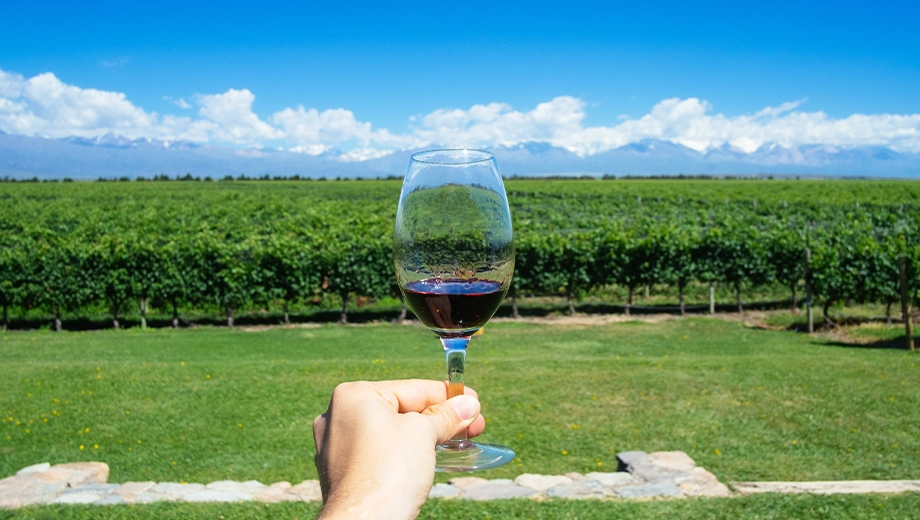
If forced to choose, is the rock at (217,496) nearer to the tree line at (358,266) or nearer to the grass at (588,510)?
the grass at (588,510)

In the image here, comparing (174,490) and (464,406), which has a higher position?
(464,406)

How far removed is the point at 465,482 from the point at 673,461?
5.67 feet

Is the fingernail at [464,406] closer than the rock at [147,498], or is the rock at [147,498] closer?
the fingernail at [464,406]

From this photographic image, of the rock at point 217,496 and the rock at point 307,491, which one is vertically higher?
the rock at point 217,496

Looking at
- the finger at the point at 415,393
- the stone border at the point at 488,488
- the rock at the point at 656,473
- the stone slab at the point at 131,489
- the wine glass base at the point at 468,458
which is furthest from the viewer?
the rock at the point at 656,473

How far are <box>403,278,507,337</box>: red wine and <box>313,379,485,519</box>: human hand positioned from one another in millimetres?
157

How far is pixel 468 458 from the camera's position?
146 cm

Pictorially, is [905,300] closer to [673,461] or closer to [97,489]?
[673,461]

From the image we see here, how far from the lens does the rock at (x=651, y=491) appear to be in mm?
5391

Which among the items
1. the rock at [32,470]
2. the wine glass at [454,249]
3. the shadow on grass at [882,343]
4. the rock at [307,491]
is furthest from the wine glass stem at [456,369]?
the shadow on grass at [882,343]

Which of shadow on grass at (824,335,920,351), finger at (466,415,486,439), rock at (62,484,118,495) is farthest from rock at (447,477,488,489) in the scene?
shadow on grass at (824,335,920,351)

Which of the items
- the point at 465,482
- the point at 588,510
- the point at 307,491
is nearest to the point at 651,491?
the point at 588,510

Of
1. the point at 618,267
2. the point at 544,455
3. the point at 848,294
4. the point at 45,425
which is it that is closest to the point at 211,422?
the point at 45,425

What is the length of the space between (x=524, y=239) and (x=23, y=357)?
430 inches
